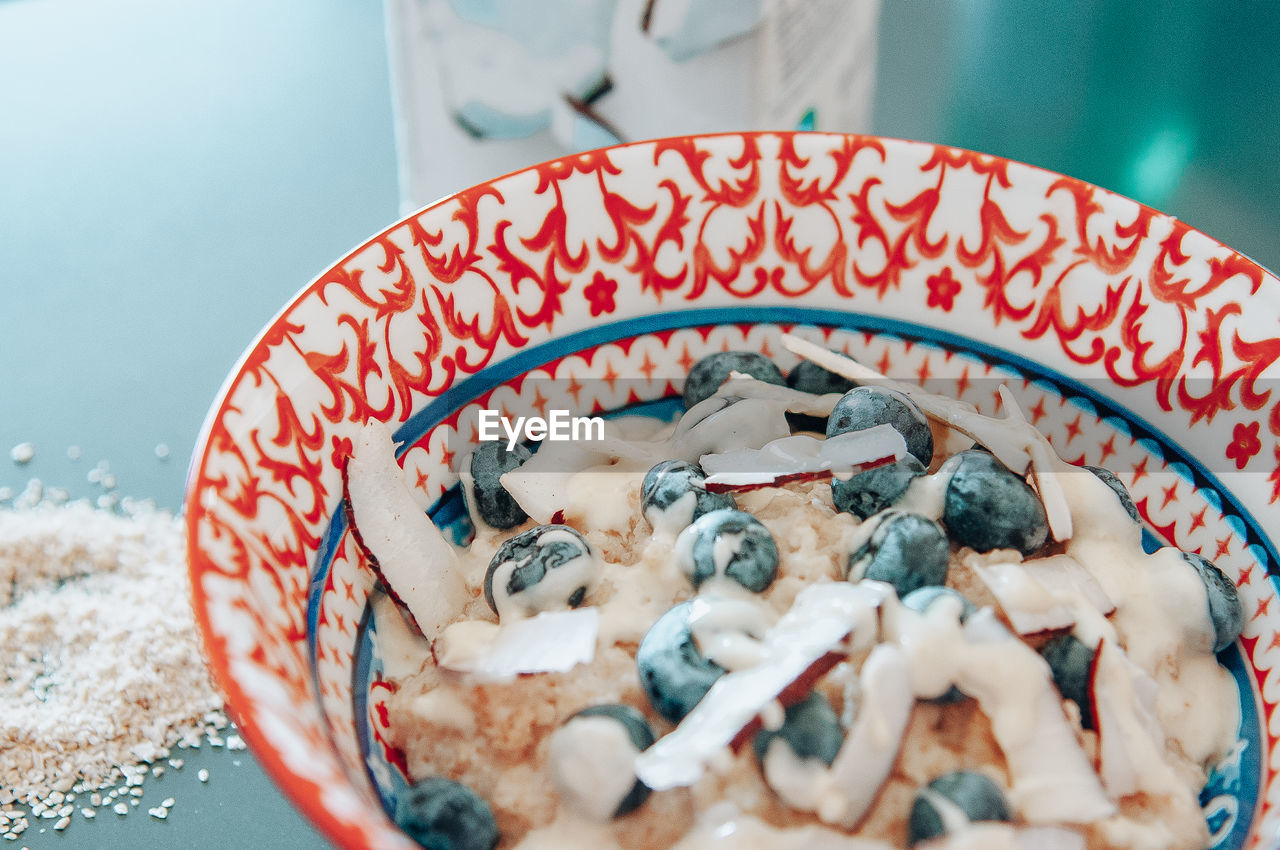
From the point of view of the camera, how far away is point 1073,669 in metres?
0.53

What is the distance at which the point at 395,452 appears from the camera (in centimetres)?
68

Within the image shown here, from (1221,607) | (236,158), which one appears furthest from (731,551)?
(236,158)

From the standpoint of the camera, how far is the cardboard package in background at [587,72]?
0.84 metres

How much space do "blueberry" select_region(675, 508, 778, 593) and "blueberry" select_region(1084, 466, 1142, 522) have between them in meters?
0.23

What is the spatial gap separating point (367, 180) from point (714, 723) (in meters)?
1.13

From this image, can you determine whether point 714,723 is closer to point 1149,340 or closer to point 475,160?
point 1149,340

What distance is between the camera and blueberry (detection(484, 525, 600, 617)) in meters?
0.59

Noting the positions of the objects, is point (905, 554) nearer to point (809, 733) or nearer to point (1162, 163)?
point (809, 733)

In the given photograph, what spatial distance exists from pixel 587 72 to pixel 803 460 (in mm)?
429

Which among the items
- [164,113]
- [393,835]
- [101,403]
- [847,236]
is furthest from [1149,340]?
[164,113]

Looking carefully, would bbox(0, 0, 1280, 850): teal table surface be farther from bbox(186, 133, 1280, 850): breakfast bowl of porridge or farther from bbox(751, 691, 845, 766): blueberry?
bbox(751, 691, 845, 766): blueberry

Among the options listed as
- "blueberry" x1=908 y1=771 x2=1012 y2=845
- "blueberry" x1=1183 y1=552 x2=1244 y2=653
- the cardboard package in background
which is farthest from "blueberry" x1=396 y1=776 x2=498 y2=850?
the cardboard package in background

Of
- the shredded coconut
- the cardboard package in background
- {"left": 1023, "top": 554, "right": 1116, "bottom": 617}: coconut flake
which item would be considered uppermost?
the cardboard package in background

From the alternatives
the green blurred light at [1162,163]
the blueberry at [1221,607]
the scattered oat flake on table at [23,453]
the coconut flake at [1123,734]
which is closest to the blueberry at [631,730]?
the coconut flake at [1123,734]
